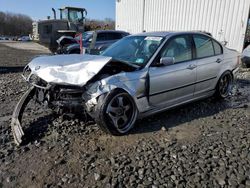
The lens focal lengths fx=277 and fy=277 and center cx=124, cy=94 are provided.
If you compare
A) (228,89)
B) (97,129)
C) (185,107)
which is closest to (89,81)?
(97,129)

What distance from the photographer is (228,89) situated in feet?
20.4

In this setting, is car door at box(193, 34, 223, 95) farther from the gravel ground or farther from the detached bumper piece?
the detached bumper piece

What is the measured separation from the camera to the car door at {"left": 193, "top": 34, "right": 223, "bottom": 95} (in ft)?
17.2

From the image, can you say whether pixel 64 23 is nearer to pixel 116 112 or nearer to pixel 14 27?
pixel 116 112

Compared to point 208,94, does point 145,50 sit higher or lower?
higher

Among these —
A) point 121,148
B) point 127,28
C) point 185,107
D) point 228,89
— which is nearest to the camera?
point 121,148

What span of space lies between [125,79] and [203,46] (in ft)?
7.08

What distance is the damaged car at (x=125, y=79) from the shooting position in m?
3.91

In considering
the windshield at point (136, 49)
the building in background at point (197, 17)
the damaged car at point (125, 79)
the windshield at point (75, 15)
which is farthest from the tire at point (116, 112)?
the windshield at point (75, 15)

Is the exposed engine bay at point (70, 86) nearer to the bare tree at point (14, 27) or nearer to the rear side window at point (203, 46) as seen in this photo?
the rear side window at point (203, 46)

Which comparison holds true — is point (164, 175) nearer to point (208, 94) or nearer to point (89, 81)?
point (89, 81)

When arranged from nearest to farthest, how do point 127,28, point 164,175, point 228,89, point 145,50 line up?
point 164,175
point 145,50
point 228,89
point 127,28

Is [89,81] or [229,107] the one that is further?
[229,107]

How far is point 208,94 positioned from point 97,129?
2.59 m
